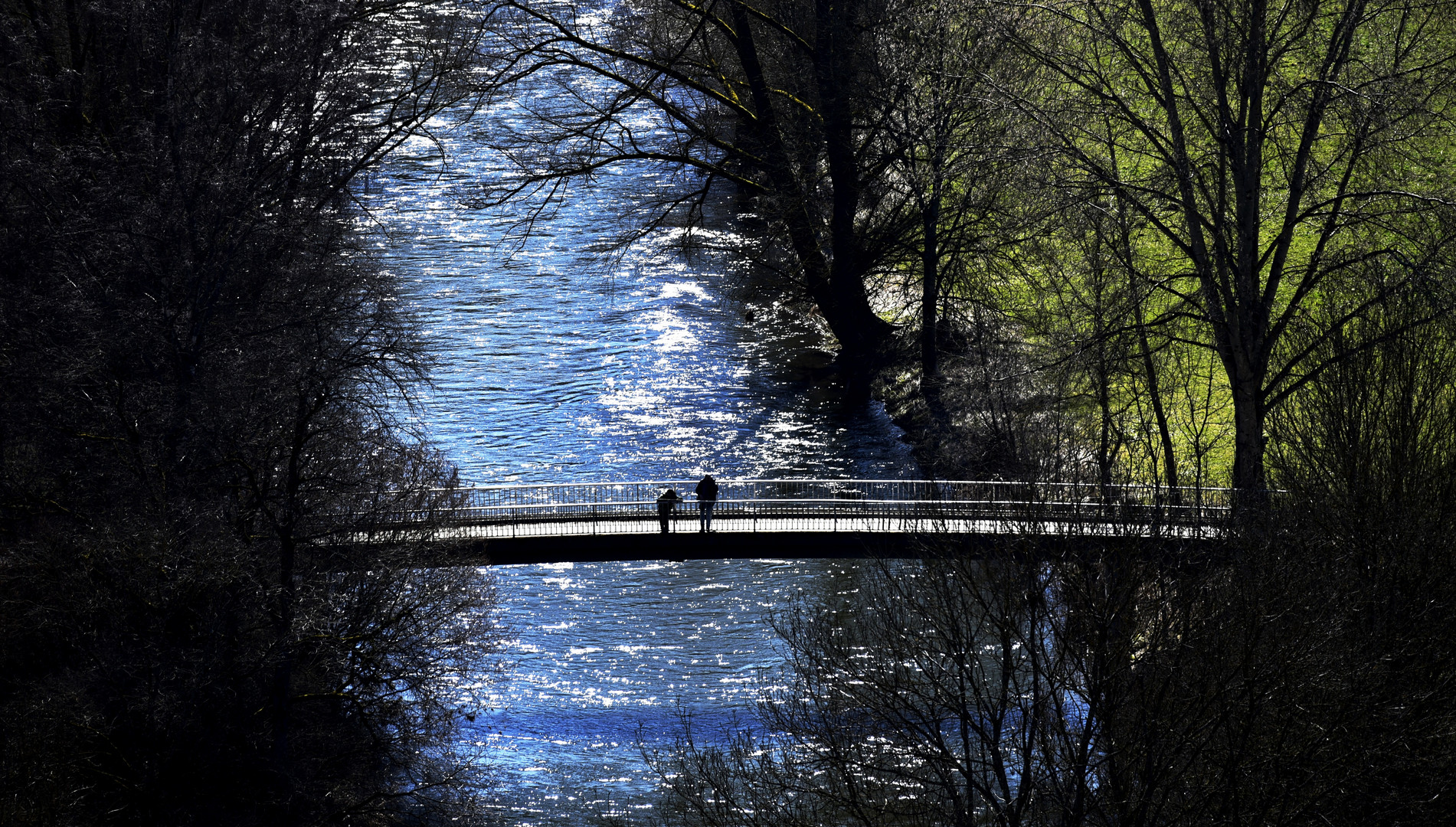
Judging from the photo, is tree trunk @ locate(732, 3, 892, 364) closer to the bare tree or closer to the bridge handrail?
the bridge handrail

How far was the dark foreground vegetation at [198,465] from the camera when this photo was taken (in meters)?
20.4

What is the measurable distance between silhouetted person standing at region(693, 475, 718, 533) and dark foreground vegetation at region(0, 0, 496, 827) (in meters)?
4.79

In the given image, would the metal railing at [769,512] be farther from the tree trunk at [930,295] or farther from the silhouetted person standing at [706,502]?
the tree trunk at [930,295]

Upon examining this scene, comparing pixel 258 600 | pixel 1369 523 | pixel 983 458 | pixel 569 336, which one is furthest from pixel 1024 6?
pixel 569 336

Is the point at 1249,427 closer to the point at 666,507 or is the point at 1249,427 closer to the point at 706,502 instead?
Result: the point at 706,502

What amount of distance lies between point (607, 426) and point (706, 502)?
44.0 feet

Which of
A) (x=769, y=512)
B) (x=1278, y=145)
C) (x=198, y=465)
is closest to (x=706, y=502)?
(x=769, y=512)

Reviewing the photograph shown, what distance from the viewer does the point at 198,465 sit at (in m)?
22.9

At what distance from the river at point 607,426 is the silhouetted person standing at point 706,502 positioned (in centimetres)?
288

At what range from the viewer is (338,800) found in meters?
22.6

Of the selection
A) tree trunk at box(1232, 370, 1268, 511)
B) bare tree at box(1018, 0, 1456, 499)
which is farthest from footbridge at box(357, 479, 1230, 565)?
bare tree at box(1018, 0, 1456, 499)

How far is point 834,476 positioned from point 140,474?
20798 mm

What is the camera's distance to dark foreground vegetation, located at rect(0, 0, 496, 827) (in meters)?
20.4

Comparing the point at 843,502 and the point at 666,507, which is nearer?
the point at 666,507
